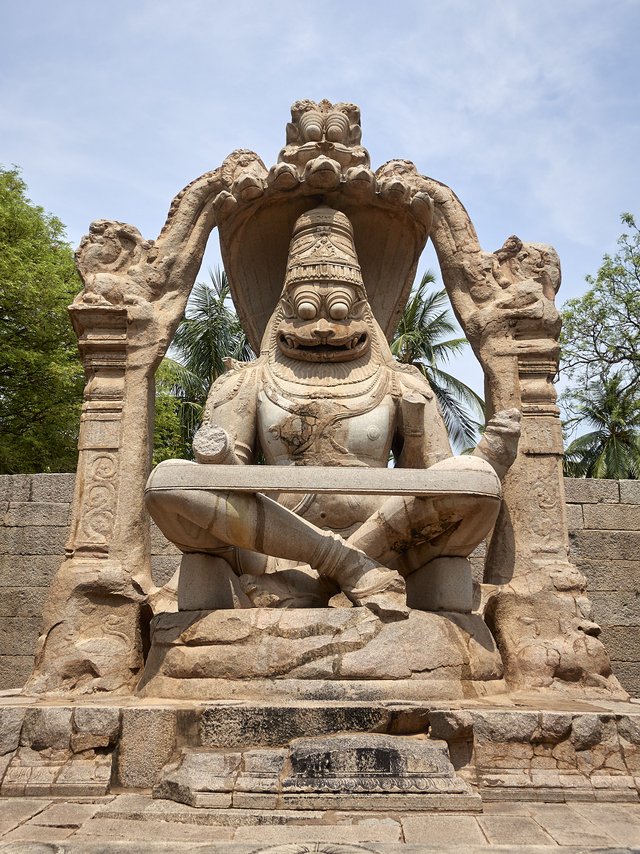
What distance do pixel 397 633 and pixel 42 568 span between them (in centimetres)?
440

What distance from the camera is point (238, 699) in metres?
3.71

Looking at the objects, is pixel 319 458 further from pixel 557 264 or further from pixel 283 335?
pixel 557 264

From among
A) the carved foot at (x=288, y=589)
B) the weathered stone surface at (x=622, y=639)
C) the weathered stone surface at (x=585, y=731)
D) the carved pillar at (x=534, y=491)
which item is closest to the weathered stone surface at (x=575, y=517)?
the weathered stone surface at (x=622, y=639)

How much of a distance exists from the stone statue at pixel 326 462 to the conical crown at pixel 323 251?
11mm

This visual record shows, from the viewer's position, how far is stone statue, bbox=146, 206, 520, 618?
164 inches

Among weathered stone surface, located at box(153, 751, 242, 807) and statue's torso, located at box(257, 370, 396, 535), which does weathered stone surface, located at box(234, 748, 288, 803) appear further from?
statue's torso, located at box(257, 370, 396, 535)

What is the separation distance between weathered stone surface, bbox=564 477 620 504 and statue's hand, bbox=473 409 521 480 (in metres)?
2.93

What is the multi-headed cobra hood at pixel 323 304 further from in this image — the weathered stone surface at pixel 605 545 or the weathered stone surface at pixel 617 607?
the weathered stone surface at pixel 617 607

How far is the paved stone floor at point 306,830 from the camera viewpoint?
255cm

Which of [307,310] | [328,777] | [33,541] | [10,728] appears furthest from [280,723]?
[33,541]

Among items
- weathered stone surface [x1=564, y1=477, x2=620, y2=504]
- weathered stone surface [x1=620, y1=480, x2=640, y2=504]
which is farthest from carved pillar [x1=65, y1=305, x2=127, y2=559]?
weathered stone surface [x1=620, y1=480, x2=640, y2=504]

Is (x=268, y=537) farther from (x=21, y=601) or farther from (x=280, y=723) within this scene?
(x=21, y=601)

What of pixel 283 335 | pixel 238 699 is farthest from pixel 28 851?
pixel 283 335

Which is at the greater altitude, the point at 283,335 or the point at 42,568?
the point at 283,335
